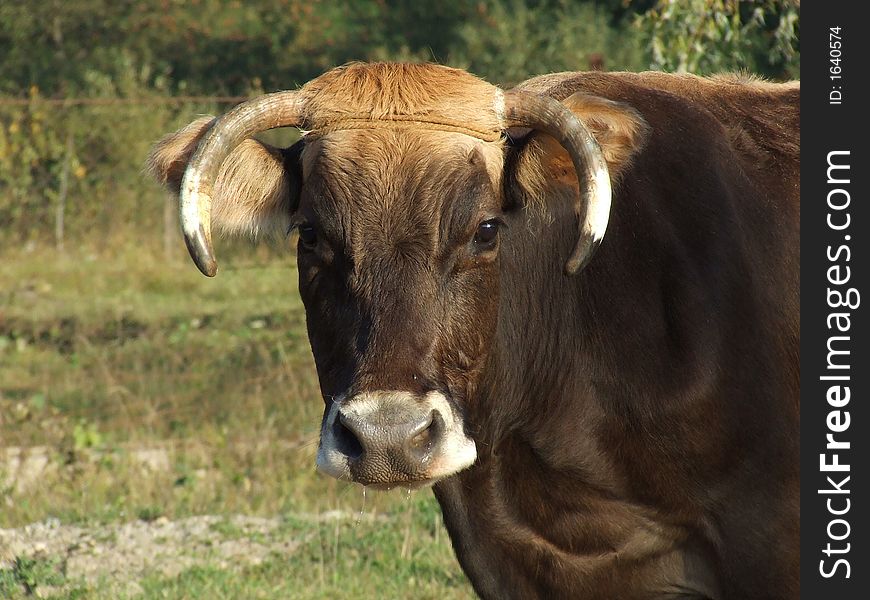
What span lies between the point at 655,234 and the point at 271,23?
23.9 m

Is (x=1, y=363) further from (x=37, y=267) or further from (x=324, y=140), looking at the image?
(x=324, y=140)

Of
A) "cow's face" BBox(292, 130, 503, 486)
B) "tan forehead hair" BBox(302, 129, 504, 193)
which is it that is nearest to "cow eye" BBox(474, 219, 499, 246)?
"cow's face" BBox(292, 130, 503, 486)

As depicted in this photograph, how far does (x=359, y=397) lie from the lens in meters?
3.60

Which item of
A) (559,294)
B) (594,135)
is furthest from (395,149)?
(559,294)

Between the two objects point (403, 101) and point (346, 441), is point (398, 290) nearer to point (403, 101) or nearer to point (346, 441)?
point (346, 441)

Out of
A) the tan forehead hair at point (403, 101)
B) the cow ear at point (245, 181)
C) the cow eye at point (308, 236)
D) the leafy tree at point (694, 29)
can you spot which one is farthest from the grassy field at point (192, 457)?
the leafy tree at point (694, 29)

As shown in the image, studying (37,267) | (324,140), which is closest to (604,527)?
(324,140)

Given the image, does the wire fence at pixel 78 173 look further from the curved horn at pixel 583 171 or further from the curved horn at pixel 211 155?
the curved horn at pixel 583 171

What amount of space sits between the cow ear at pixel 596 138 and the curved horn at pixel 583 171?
3.1 inches

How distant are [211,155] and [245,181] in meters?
0.32

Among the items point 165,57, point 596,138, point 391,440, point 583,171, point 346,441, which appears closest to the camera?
point 391,440

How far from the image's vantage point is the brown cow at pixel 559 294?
3943 millimetres

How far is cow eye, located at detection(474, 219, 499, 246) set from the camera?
4.04 m

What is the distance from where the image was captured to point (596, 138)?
4.17 m
